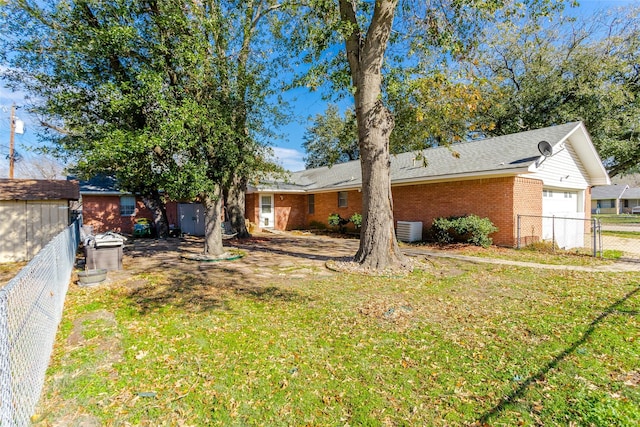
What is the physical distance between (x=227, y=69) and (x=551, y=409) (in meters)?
9.74

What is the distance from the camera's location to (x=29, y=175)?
3550cm

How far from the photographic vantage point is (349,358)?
355 cm

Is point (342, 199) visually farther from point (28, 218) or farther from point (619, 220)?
point (619, 220)

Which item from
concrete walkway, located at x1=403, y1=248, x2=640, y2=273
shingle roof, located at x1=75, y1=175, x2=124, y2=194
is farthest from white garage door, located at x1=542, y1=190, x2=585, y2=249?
shingle roof, located at x1=75, y1=175, x2=124, y2=194

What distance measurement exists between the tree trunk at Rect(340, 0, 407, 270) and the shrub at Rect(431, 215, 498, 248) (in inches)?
184

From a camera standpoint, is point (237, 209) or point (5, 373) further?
point (237, 209)

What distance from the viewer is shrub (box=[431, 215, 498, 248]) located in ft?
37.1

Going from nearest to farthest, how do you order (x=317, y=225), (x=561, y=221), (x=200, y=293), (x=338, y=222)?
(x=200, y=293), (x=561, y=221), (x=338, y=222), (x=317, y=225)

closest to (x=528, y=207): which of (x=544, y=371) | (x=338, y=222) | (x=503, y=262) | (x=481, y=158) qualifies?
(x=481, y=158)

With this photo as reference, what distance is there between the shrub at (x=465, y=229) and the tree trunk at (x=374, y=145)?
468 cm

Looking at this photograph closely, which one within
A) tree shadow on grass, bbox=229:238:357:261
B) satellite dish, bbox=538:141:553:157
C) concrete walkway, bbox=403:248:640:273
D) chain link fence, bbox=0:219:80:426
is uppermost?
satellite dish, bbox=538:141:553:157

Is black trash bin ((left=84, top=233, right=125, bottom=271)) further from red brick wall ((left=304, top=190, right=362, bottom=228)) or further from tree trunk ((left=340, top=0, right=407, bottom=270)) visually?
red brick wall ((left=304, top=190, right=362, bottom=228))

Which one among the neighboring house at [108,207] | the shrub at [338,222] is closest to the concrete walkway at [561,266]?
the shrub at [338,222]

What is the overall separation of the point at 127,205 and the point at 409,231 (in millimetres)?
16656
